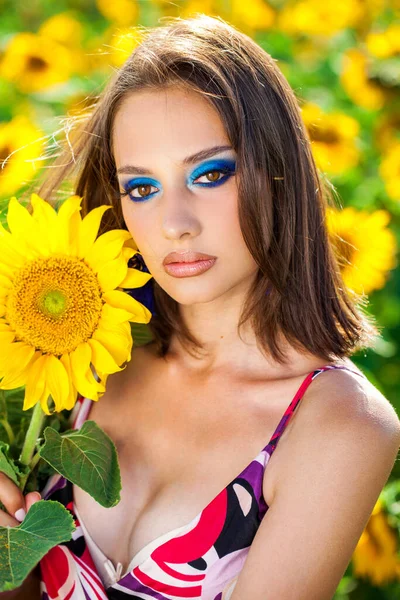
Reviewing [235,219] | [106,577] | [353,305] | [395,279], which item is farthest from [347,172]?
[106,577]

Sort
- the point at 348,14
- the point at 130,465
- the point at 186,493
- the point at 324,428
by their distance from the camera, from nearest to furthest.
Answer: the point at 324,428 < the point at 186,493 < the point at 130,465 < the point at 348,14

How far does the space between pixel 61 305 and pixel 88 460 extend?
248 millimetres

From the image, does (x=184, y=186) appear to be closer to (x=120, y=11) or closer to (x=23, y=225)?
(x=23, y=225)

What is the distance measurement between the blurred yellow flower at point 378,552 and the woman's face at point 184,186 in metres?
0.85

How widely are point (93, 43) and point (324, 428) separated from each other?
248 cm

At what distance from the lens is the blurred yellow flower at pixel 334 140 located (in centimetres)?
283

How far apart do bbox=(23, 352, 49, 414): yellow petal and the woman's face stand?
26 centimetres

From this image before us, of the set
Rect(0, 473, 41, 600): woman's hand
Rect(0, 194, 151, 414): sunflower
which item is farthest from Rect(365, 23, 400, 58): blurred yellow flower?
Rect(0, 473, 41, 600): woman's hand

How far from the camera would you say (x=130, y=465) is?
1.77m

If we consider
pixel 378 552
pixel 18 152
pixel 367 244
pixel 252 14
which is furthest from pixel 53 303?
pixel 252 14

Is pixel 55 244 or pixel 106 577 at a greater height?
pixel 55 244

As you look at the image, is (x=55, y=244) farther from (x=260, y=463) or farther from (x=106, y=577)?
(x=106, y=577)

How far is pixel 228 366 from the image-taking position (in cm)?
180

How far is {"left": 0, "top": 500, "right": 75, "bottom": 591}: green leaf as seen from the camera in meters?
1.36
